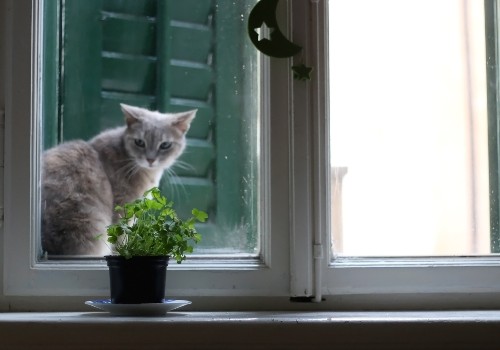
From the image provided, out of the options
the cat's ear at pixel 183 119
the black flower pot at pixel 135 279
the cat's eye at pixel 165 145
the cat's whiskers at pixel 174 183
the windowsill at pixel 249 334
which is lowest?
the windowsill at pixel 249 334

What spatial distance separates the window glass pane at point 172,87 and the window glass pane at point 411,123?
0.19m

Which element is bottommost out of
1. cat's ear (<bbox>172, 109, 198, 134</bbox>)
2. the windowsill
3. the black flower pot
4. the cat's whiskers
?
the windowsill

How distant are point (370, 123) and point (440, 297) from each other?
0.38 m

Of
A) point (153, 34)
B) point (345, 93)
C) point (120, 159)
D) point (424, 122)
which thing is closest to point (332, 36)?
point (345, 93)

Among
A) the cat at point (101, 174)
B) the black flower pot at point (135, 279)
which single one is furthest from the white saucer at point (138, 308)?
the cat at point (101, 174)

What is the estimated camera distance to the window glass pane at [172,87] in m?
1.70

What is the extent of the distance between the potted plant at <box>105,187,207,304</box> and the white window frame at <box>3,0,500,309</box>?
0.33ft

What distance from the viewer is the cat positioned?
1676 mm

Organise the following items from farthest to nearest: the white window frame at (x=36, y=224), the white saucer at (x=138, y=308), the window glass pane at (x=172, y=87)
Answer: the window glass pane at (x=172, y=87)
the white window frame at (x=36, y=224)
the white saucer at (x=138, y=308)

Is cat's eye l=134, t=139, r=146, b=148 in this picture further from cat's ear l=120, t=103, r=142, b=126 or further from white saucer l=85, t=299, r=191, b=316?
white saucer l=85, t=299, r=191, b=316

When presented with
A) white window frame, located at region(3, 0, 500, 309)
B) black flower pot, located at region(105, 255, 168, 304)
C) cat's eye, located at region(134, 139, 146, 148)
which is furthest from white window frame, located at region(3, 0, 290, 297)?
cat's eye, located at region(134, 139, 146, 148)

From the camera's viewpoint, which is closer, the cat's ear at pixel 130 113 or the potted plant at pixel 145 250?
the potted plant at pixel 145 250

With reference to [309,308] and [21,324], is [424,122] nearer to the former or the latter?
[309,308]

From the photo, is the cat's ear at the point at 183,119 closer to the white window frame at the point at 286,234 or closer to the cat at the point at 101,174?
the cat at the point at 101,174
